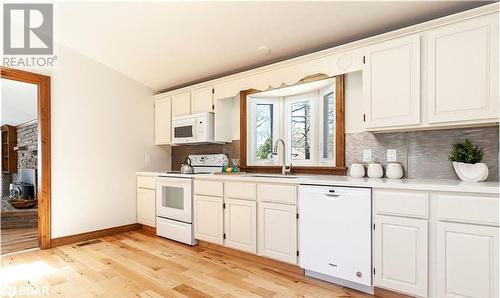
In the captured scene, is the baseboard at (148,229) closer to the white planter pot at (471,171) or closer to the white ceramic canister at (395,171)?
the white ceramic canister at (395,171)

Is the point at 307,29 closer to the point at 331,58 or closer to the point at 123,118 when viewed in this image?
the point at 331,58

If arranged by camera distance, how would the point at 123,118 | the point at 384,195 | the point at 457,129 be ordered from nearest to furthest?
the point at 384,195 < the point at 457,129 < the point at 123,118

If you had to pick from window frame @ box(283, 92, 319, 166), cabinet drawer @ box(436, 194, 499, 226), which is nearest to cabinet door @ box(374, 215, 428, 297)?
cabinet drawer @ box(436, 194, 499, 226)

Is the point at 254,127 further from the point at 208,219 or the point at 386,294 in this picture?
the point at 386,294

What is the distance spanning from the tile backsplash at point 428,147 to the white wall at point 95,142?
3.26 metres

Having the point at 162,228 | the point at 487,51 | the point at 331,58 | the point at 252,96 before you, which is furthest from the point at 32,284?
the point at 487,51

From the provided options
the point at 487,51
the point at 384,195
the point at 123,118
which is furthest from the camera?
the point at 123,118

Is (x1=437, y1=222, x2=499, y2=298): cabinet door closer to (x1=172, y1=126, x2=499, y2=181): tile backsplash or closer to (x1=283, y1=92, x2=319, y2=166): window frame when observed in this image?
(x1=172, y1=126, x2=499, y2=181): tile backsplash

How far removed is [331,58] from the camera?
265cm

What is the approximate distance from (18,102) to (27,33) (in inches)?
102

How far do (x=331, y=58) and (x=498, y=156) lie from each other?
1.54 metres

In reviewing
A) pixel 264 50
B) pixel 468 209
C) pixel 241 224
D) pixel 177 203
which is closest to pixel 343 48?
pixel 264 50

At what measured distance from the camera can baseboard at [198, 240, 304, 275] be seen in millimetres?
2588

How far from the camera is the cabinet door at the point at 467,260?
1.70 metres
